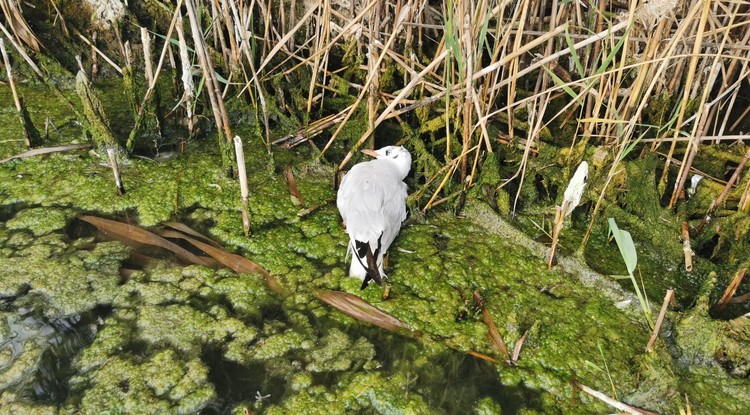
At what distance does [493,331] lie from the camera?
2.06 m

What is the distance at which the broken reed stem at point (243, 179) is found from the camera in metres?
2.11

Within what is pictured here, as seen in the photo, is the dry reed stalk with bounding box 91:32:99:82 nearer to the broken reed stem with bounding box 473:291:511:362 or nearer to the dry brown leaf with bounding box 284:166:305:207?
the dry brown leaf with bounding box 284:166:305:207

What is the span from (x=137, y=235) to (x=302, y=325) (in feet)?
2.88

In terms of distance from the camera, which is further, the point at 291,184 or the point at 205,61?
the point at 291,184

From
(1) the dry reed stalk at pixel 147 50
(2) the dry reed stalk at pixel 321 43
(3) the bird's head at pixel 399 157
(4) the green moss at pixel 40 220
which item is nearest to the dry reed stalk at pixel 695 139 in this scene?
(3) the bird's head at pixel 399 157

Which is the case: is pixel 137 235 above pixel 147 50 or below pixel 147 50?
below

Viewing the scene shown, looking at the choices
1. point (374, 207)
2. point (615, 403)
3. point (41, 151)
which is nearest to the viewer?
point (615, 403)

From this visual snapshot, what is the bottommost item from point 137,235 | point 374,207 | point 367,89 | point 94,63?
point 137,235

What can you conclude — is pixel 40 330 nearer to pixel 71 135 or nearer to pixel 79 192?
pixel 79 192

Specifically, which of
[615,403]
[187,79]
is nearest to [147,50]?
[187,79]

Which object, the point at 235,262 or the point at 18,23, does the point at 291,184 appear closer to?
the point at 235,262

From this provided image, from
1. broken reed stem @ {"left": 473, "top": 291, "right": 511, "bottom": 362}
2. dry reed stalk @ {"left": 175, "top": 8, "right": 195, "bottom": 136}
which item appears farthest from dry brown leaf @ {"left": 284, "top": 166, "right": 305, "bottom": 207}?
broken reed stem @ {"left": 473, "top": 291, "right": 511, "bottom": 362}

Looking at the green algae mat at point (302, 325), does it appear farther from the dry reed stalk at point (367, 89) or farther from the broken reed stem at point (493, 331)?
the dry reed stalk at point (367, 89)

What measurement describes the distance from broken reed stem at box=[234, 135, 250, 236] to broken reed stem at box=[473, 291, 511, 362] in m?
1.01
